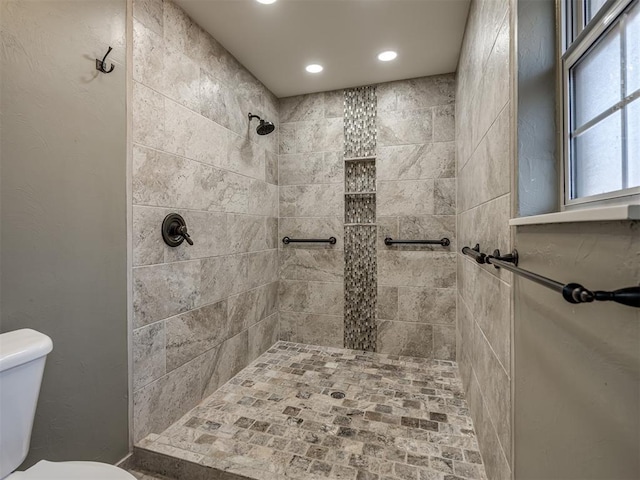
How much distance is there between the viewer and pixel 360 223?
2.72 metres

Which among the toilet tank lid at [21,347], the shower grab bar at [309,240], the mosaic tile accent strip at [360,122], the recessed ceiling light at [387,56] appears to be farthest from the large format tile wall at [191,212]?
the recessed ceiling light at [387,56]

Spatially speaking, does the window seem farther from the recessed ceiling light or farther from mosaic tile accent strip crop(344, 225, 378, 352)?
mosaic tile accent strip crop(344, 225, 378, 352)

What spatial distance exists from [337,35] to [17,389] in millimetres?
2318

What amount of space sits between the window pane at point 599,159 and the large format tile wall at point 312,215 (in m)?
1.95

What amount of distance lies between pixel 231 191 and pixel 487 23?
5.66 ft

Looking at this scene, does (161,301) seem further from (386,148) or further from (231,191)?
(386,148)

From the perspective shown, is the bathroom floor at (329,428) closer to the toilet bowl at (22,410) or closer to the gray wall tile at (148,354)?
the gray wall tile at (148,354)

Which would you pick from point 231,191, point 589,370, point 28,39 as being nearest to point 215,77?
point 231,191

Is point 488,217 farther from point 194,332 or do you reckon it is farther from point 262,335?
point 262,335

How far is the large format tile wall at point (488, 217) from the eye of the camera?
106 centimetres

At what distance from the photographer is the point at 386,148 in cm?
261

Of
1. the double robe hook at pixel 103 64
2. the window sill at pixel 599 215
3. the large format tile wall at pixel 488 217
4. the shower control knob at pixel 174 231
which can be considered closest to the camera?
the window sill at pixel 599 215

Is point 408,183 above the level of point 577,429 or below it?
above

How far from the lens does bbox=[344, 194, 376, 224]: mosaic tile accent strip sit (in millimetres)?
2707
